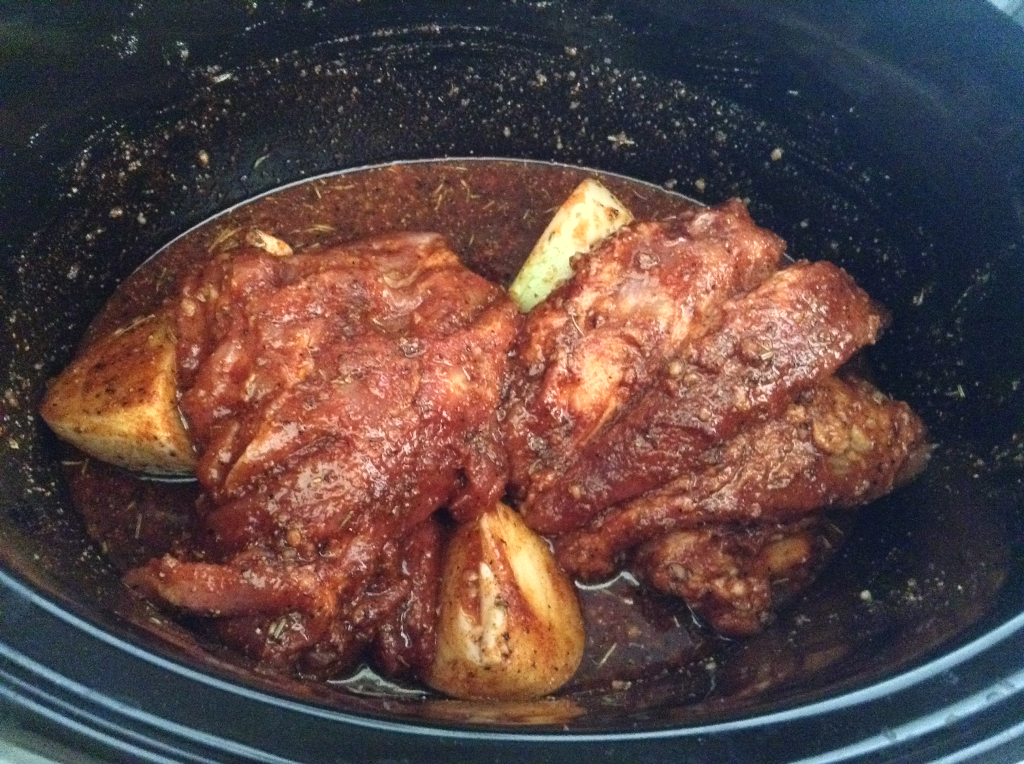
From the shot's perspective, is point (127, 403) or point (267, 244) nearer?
point (127, 403)

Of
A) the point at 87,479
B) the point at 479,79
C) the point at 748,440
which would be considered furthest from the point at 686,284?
the point at 87,479

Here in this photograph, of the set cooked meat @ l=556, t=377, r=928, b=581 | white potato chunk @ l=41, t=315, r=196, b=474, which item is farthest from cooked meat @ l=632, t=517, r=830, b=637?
white potato chunk @ l=41, t=315, r=196, b=474

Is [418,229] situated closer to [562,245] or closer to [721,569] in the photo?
[562,245]

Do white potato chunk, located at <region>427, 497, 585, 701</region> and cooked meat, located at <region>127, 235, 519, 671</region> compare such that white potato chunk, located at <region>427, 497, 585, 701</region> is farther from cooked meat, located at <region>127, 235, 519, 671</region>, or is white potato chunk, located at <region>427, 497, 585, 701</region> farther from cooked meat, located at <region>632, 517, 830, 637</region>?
cooked meat, located at <region>632, 517, 830, 637</region>

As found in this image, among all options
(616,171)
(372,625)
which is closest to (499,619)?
(372,625)

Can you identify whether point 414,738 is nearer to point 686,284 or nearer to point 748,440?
point 748,440

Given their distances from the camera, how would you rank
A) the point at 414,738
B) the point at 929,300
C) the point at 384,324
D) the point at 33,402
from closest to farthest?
the point at 414,738, the point at 384,324, the point at 33,402, the point at 929,300

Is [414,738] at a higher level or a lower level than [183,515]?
higher
